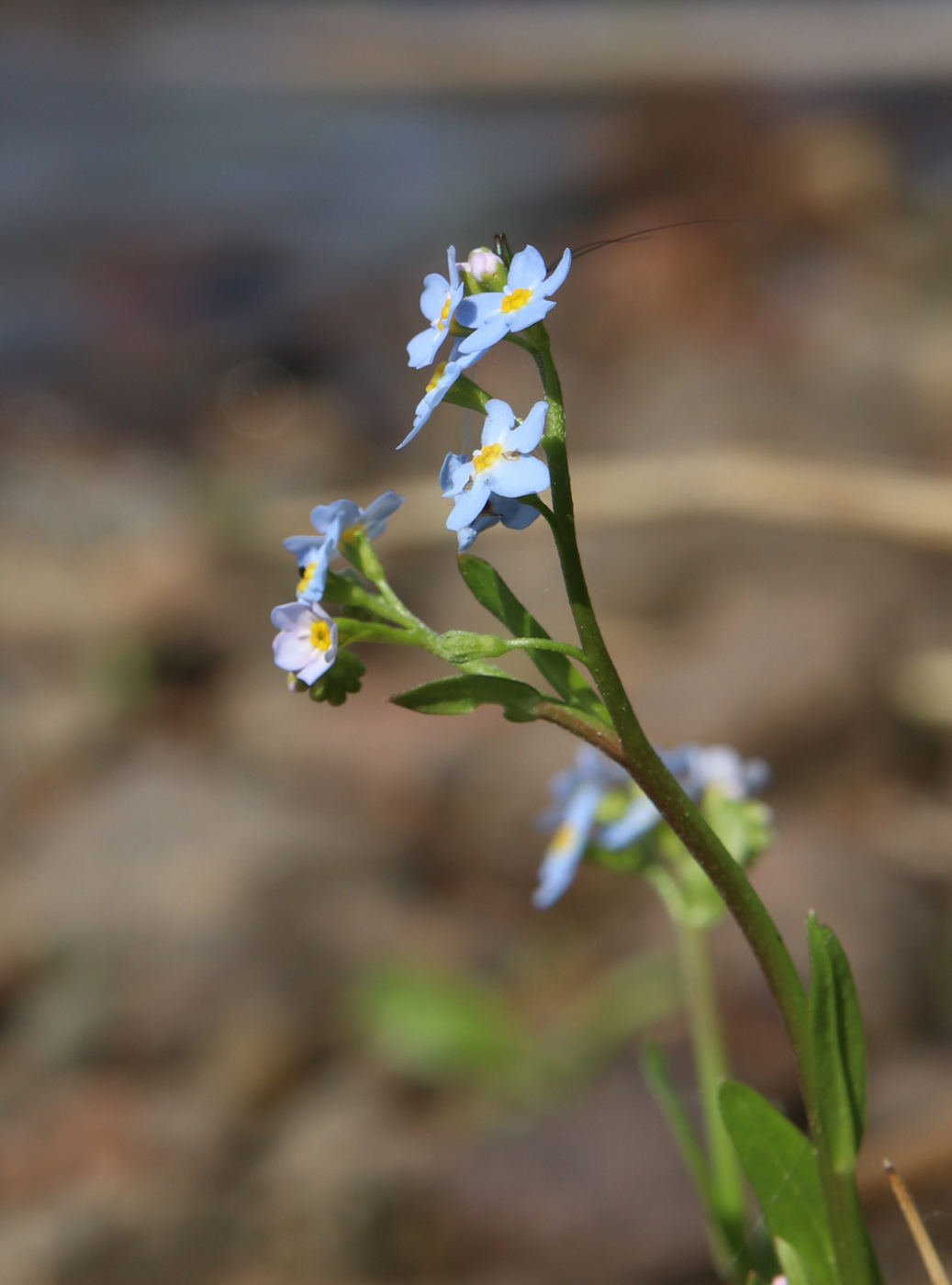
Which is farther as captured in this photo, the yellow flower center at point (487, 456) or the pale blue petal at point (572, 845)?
the pale blue petal at point (572, 845)

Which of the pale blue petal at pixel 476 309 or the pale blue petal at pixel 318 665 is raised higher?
the pale blue petal at pixel 476 309

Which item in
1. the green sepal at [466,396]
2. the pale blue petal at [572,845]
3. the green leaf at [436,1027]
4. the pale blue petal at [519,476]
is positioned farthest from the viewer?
the green leaf at [436,1027]

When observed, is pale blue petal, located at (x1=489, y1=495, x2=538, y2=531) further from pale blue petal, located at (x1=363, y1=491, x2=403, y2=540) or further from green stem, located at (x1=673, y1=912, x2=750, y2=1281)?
green stem, located at (x1=673, y1=912, x2=750, y2=1281)

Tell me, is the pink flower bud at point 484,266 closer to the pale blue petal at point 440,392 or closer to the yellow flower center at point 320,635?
the pale blue petal at point 440,392

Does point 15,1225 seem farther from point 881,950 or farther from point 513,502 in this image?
point 513,502

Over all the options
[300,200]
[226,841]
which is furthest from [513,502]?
[300,200]

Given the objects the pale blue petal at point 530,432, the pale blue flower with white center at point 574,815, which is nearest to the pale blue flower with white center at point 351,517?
the pale blue petal at point 530,432

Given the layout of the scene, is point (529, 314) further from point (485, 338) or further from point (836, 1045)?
point (836, 1045)
